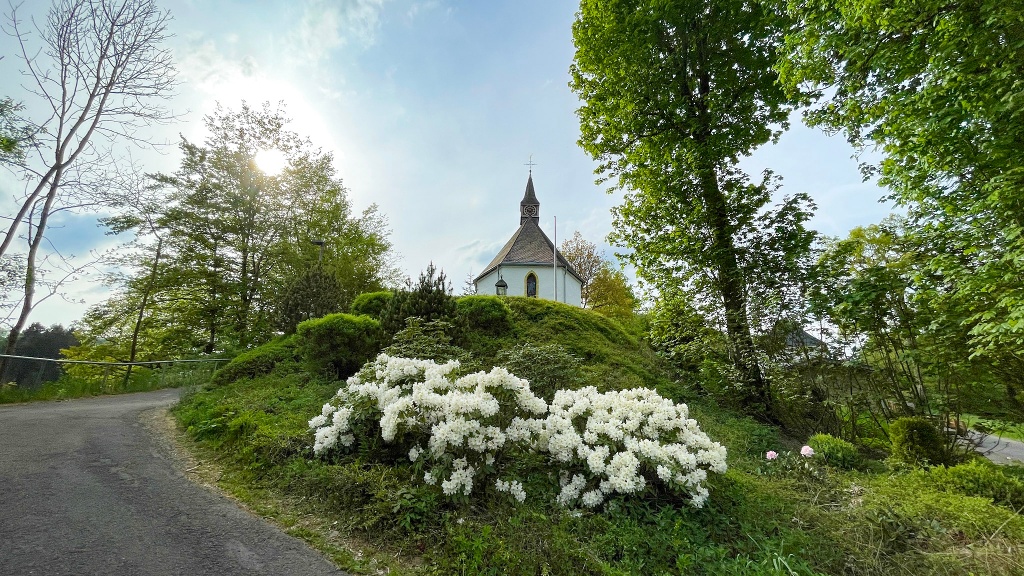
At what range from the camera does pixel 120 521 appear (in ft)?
9.78

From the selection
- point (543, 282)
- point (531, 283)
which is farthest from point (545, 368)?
point (531, 283)

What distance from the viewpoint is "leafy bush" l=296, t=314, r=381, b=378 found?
7.92 meters

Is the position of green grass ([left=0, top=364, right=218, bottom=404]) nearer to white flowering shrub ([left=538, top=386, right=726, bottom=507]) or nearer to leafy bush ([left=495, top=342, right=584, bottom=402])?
leafy bush ([left=495, top=342, right=584, bottom=402])

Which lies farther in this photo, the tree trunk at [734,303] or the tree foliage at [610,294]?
the tree foliage at [610,294]

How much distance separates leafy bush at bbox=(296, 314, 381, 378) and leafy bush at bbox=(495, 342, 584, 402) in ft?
11.3

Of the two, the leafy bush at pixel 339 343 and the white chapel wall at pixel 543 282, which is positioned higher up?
the white chapel wall at pixel 543 282

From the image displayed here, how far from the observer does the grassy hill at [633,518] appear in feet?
8.52

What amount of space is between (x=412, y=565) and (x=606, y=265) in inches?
1107

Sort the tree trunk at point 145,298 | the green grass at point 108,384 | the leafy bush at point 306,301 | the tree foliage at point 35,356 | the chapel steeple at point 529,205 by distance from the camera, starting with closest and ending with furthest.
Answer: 1. the green grass at point 108,384
2. the tree foliage at point 35,356
3. the leafy bush at point 306,301
4. the tree trunk at point 145,298
5. the chapel steeple at point 529,205

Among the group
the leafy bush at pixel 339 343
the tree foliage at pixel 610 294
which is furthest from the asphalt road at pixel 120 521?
the tree foliage at pixel 610 294

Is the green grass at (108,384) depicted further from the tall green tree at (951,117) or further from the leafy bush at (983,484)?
the tall green tree at (951,117)

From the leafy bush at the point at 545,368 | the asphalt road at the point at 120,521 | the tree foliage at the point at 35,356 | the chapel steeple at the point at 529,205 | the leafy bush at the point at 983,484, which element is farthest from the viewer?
the chapel steeple at the point at 529,205

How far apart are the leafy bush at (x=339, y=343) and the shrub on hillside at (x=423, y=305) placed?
363mm

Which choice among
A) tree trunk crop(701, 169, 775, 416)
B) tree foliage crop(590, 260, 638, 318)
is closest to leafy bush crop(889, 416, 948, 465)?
tree trunk crop(701, 169, 775, 416)
